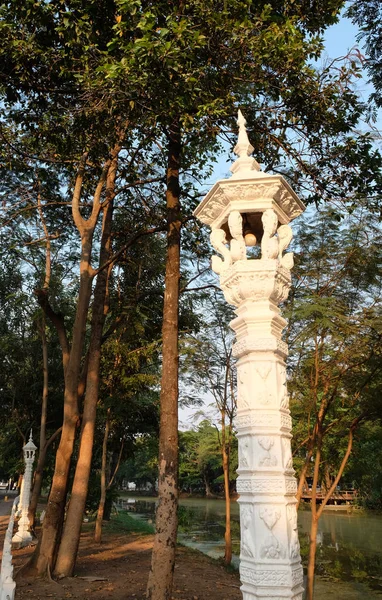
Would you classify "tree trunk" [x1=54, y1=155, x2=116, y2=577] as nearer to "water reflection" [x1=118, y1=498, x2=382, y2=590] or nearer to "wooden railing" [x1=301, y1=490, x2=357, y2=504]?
"water reflection" [x1=118, y1=498, x2=382, y2=590]

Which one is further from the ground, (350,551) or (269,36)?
(269,36)

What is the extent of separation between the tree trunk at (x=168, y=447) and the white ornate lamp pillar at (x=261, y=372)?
321 centimetres

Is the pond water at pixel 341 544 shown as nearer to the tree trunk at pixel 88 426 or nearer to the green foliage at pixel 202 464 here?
the tree trunk at pixel 88 426

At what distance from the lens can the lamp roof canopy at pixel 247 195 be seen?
3795 mm

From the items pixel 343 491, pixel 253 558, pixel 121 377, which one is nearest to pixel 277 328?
pixel 253 558

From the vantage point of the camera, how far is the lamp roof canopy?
379 centimetres

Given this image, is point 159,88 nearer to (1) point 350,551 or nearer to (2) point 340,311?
(2) point 340,311

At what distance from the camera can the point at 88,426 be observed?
9383mm

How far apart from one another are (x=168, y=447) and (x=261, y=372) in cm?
368

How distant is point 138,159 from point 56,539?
738 centimetres

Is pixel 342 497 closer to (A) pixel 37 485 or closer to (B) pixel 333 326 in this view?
(A) pixel 37 485

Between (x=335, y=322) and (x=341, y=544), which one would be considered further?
(x=341, y=544)

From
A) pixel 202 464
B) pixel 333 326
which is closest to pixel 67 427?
pixel 333 326

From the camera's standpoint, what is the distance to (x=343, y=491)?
37031mm
